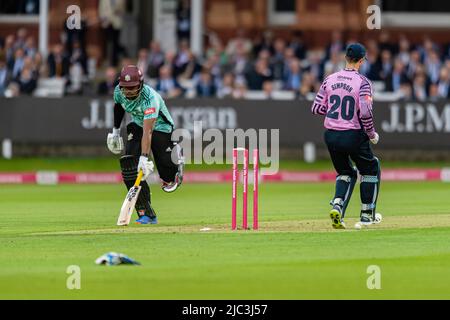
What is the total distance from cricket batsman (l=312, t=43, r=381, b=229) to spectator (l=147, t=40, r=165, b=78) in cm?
1606

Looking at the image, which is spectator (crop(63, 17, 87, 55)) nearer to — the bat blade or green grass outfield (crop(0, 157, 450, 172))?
green grass outfield (crop(0, 157, 450, 172))

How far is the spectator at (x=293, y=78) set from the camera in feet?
103

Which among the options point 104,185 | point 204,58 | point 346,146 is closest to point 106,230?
point 346,146

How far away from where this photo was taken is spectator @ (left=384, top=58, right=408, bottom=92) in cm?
3073

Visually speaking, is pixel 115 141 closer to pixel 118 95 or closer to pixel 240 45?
pixel 118 95

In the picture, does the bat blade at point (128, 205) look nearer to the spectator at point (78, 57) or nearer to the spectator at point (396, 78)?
the spectator at point (396, 78)

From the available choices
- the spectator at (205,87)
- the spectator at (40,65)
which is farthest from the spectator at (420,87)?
the spectator at (40,65)

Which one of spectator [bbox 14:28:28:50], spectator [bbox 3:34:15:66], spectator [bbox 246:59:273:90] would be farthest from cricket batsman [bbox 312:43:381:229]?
spectator [bbox 14:28:28:50]

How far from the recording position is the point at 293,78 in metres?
31.3

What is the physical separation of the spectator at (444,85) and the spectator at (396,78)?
75cm

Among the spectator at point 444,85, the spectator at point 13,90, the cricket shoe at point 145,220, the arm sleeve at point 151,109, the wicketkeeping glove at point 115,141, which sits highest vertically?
the arm sleeve at point 151,109

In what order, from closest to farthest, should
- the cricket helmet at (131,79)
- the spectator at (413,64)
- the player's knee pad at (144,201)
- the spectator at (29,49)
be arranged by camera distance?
the cricket helmet at (131,79) < the player's knee pad at (144,201) < the spectator at (413,64) < the spectator at (29,49)

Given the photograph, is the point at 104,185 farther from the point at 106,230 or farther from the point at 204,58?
the point at 106,230

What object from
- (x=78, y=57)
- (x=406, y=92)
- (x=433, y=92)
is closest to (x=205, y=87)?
(x=78, y=57)
